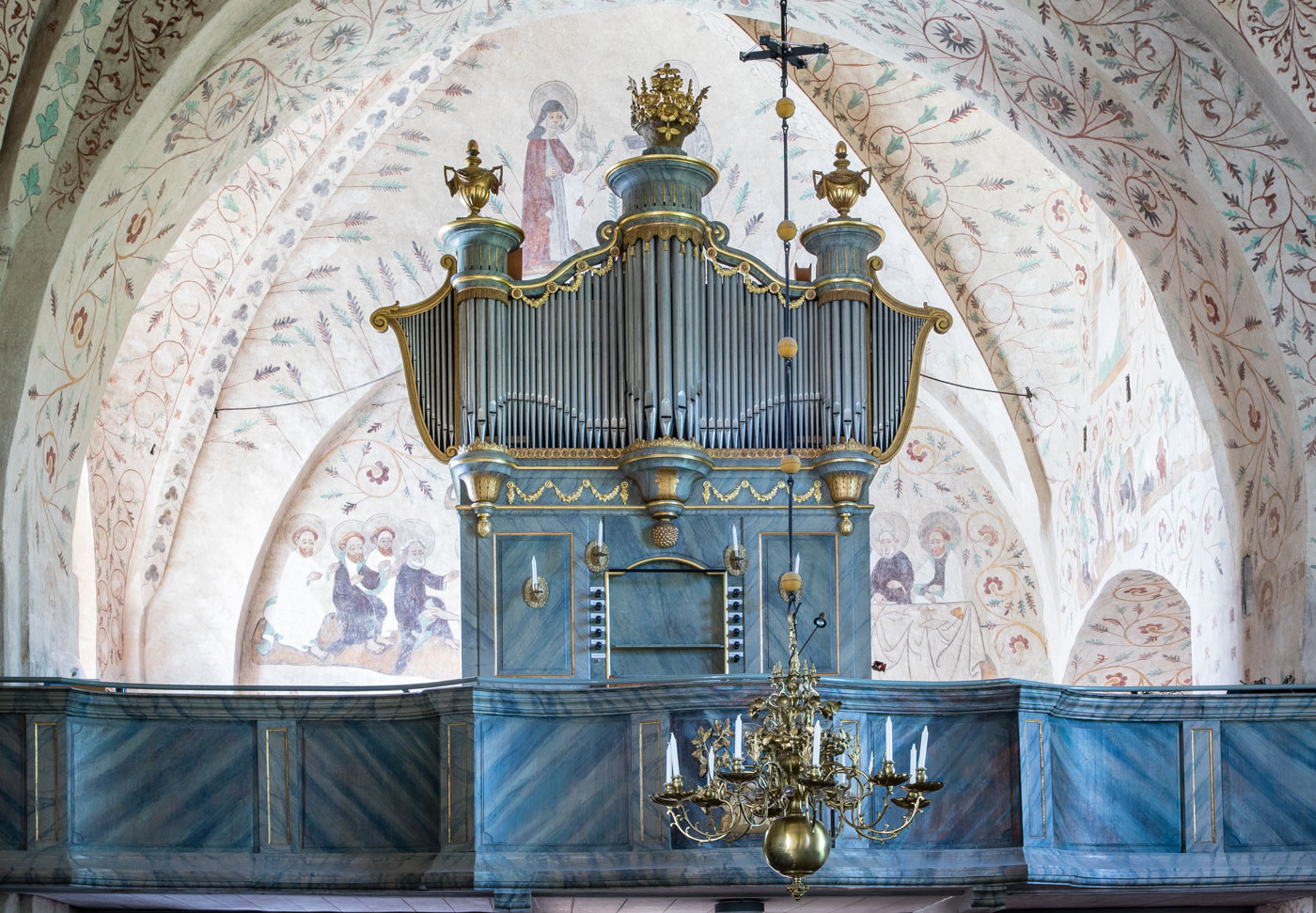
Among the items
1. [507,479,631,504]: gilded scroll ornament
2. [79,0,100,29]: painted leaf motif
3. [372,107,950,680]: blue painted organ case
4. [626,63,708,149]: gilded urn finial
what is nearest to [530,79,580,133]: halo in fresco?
[626,63,708,149]: gilded urn finial

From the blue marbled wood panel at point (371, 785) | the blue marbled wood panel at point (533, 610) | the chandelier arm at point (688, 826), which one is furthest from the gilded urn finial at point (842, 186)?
the blue marbled wood panel at point (371, 785)

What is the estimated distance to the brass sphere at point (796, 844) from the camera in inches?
323

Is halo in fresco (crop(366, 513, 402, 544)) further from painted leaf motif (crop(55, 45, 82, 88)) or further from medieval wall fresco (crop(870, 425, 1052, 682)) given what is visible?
painted leaf motif (crop(55, 45, 82, 88))

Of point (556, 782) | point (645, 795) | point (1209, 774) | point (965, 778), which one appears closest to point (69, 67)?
point (556, 782)

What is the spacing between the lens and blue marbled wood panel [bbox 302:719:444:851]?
10.8 metres

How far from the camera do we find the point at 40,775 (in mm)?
10469

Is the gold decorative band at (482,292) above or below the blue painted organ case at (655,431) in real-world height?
above

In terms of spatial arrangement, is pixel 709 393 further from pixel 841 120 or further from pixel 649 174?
pixel 841 120

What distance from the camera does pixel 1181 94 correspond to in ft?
36.3

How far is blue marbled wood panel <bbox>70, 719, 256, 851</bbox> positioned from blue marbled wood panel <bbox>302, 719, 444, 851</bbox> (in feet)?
1.26

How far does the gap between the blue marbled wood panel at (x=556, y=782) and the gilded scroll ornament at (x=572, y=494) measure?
2.23 metres

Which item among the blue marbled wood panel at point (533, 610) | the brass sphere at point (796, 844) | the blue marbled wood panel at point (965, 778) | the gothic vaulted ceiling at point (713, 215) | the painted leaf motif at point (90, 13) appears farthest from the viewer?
the blue marbled wood panel at point (533, 610)

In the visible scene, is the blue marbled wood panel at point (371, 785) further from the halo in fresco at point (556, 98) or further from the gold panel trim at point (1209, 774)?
the halo in fresco at point (556, 98)

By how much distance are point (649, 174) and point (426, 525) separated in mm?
6431
